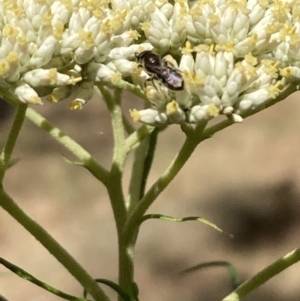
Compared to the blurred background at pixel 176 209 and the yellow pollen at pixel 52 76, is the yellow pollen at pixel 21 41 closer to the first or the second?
the yellow pollen at pixel 52 76

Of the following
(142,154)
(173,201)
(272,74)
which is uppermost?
(272,74)

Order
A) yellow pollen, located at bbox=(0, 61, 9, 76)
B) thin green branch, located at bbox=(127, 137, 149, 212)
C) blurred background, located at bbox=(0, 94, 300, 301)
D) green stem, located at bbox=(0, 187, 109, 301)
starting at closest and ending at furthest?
1. yellow pollen, located at bbox=(0, 61, 9, 76)
2. green stem, located at bbox=(0, 187, 109, 301)
3. thin green branch, located at bbox=(127, 137, 149, 212)
4. blurred background, located at bbox=(0, 94, 300, 301)

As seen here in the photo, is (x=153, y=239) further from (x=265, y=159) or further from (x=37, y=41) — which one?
(x=37, y=41)

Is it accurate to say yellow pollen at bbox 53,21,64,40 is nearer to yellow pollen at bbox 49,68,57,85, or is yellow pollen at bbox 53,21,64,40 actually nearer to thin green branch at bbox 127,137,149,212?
yellow pollen at bbox 49,68,57,85

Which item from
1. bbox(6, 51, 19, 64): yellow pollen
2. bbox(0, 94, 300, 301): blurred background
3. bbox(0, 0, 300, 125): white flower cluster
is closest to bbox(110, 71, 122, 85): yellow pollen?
bbox(0, 0, 300, 125): white flower cluster

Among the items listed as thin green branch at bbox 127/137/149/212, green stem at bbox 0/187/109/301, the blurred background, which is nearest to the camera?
green stem at bbox 0/187/109/301

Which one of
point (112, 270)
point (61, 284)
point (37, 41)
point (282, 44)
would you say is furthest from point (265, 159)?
point (37, 41)

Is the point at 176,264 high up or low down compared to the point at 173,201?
down
